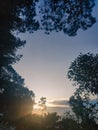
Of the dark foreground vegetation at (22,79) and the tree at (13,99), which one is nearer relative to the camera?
the dark foreground vegetation at (22,79)

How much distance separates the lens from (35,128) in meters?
49.3

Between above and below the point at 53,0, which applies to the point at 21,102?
below

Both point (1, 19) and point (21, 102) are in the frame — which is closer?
point (1, 19)

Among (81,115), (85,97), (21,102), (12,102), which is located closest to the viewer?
(12,102)

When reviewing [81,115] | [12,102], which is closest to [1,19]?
[12,102]

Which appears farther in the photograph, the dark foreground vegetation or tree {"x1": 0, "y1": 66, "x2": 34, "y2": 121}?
tree {"x1": 0, "y1": 66, "x2": 34, "y2": 121}

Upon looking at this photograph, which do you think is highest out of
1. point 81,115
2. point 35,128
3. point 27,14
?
point 27,14

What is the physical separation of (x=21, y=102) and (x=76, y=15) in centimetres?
3013

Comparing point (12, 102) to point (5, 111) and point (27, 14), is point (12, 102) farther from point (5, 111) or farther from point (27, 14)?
point (27, 14)

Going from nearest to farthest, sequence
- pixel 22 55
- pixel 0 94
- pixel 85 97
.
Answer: pixel 22 55
pixel 0 94
pixel 85 97

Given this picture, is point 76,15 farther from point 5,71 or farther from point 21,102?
point 21,102

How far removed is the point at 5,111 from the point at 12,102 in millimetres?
2244

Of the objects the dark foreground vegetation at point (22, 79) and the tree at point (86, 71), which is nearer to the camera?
the dark foreground vegetation at point (22, 79)

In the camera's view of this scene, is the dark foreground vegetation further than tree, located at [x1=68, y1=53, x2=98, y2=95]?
No
